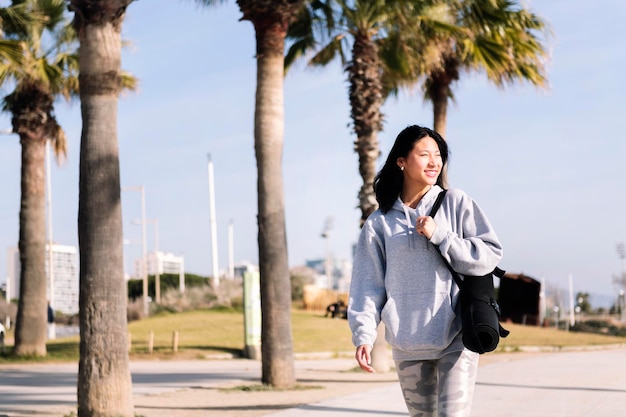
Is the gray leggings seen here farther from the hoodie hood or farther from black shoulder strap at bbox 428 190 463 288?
the hoodie hood

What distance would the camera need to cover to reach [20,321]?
2577 centimetres

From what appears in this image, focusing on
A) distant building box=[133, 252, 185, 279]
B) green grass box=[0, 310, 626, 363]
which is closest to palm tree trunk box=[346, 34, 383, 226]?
green grass box=[0, 310, 626, 363]

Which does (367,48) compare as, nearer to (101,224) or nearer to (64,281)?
(101,224)

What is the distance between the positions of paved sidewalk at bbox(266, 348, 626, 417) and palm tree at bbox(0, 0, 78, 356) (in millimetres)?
13128

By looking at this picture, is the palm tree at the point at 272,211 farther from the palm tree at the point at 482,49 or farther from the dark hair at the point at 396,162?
the dark hair at the point at 396,162

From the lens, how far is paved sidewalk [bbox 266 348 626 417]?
10617mm

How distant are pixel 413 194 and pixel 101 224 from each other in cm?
637

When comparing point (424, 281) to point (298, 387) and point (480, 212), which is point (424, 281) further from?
point (298, 387)

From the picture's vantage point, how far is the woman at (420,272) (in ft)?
15.3

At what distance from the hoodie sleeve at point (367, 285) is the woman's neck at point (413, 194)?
0.20m

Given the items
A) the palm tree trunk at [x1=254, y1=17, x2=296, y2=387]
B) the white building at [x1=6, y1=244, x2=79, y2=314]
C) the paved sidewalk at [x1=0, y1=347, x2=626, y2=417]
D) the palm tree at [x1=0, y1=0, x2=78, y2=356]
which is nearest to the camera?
the paved sidewalk at [x1=0, y1=347, x2=626, y2=417]

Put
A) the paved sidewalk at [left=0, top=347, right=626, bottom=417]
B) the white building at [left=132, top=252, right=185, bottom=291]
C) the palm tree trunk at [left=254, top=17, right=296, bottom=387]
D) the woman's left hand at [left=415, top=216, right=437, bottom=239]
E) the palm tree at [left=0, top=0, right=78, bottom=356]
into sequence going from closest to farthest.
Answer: the woman's left hand at [left=415, top=216, right=437, bottom=239] < the paved sidewalk at [left=0, top=347, right=626, bottom=417] < the palm tree trunk at [left=254, top=17, right=296, bottom=387] < the palm tree at [left=0, top=0, right=78, bottom=356] < the white building at [left=132, top=252, right=185, bottom=291]

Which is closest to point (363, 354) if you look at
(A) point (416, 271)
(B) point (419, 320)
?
(B) point (419, 320)

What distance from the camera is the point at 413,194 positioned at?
502cm
